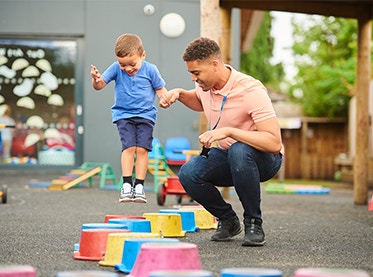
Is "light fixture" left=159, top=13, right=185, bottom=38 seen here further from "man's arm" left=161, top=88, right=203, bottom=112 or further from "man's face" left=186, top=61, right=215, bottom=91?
"man's face" left=186, top=61, right=215, bottom=91

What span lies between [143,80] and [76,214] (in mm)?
1929

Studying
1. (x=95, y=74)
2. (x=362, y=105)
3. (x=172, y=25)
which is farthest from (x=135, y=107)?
(x=172, y=25)

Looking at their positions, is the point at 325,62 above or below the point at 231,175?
above

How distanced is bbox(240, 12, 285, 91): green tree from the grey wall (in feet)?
73.6

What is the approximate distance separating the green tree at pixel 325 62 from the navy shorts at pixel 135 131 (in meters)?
19.8

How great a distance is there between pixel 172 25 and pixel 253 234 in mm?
10552

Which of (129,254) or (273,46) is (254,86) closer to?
(129,254)

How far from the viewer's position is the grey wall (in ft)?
52.5

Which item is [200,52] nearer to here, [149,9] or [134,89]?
[134,89]

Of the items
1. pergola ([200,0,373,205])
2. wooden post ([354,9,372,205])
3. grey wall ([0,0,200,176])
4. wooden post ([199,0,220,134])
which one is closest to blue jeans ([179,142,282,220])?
wooden post ([199,0,220,134])

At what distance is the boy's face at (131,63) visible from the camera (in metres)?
6.77

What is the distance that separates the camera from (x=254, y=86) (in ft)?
18.5

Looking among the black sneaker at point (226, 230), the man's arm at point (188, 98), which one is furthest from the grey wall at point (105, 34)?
the man's arm at point (188, 98)

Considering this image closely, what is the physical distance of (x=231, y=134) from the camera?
545 cm
